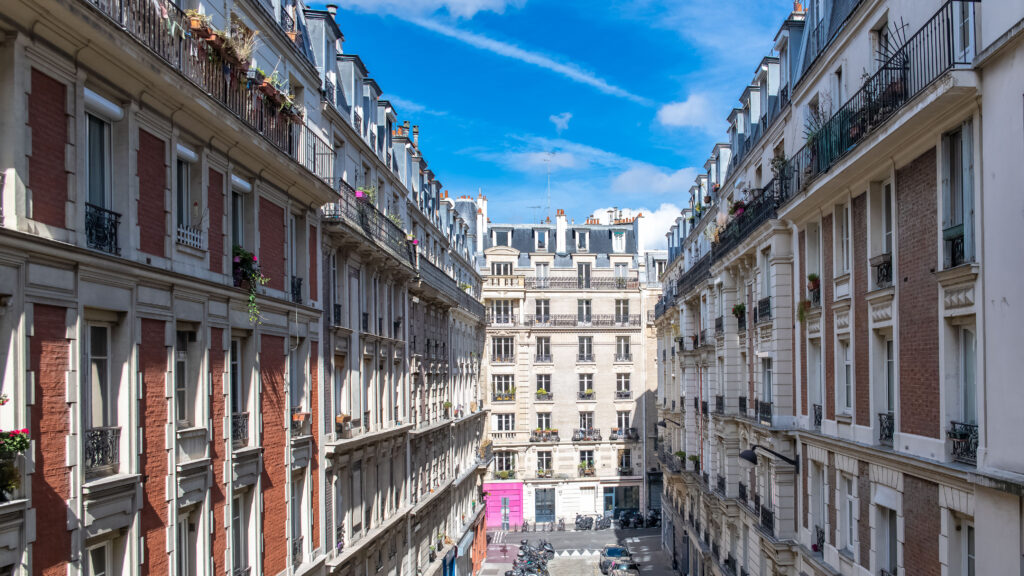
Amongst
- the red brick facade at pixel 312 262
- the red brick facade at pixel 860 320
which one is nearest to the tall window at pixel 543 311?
the red brick facade at pixel 312 262

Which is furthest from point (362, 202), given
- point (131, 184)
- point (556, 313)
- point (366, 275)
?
point (556, 313)

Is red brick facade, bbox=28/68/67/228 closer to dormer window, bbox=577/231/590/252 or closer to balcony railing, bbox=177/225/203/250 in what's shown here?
balcony railing, bbox=177/225/203/250

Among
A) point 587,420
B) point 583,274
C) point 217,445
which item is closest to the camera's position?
point 217,445

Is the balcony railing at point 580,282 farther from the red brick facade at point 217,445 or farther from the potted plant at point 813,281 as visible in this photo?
the red brick facade at point 217,445

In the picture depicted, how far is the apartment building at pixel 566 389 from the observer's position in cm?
5450

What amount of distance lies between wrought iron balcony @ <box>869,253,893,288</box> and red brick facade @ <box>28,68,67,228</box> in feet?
38.8

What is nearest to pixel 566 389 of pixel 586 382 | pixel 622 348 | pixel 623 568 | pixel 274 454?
pixel 586 382

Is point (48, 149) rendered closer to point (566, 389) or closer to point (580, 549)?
point (580, 549)

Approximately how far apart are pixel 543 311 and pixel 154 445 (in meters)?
45.7

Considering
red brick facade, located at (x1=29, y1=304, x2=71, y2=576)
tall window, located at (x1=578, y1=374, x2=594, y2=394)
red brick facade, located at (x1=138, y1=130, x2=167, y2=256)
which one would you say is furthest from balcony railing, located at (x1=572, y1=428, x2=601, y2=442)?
red brick facade, located at (x1=29, y1=304, x2=71, y2=576)

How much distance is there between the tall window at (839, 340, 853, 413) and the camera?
15.8 m

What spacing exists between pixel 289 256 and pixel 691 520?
2308cm

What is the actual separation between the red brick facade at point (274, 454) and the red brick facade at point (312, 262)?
2078 mm

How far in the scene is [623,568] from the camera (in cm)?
3925
